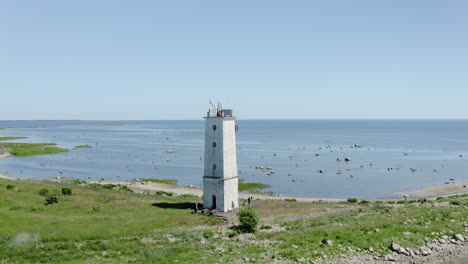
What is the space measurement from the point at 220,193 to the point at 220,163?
127 inches

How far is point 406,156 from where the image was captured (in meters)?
118

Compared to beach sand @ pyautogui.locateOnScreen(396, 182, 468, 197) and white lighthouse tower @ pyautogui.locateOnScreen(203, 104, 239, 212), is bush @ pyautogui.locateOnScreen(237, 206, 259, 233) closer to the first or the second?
white lighthouse tower @ pyautogui.locateOnScreen(203, 104, 239, 212)

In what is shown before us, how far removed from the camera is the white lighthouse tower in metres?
40.1

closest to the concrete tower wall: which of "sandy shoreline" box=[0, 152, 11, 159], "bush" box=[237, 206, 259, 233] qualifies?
"bush" box=[237, 206, 259, 233]

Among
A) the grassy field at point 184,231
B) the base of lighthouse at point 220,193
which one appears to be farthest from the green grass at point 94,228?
the base of lighthouse at point 220,193

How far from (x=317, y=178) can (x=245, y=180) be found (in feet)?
52.9

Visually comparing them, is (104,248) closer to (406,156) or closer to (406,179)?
(406,179)

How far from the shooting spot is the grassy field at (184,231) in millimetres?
26516

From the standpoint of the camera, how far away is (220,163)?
132 feet

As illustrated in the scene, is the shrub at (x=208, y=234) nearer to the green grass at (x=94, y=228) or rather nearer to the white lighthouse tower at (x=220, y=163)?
the green grass at (x=94, y=228)

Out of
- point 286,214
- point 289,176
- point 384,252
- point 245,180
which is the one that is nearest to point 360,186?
point 289,176

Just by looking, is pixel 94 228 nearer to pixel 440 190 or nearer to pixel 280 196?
pixel 280 196

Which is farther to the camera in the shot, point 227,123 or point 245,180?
point 245,180

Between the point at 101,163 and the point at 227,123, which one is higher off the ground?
the point at 227,123
